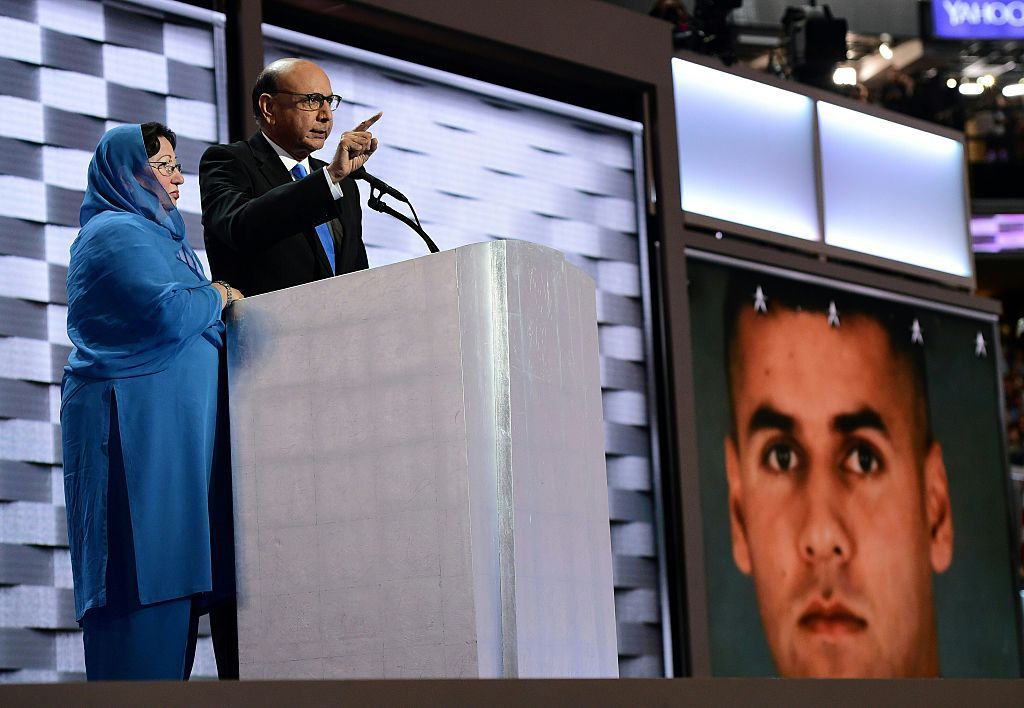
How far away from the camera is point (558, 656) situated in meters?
2.83

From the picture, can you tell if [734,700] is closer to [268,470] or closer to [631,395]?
[268,470]

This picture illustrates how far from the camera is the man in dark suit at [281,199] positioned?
120 inches

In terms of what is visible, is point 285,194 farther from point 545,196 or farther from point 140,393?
point 545,196

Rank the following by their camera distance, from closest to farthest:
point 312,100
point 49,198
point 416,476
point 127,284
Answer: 1. point 416,476
2. point 127,284
3. point 312,100
4. point 49,198

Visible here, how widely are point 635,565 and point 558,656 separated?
336 cm

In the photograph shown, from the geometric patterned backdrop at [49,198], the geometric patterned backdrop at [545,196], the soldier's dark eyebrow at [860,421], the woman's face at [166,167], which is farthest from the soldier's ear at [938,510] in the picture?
the woman's face at [166,167]

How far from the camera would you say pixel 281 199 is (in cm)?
303

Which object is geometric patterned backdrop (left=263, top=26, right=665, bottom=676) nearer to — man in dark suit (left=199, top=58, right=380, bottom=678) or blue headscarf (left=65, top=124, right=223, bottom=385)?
man in dark suit (left=199, top=58, right=380, bottom=678)

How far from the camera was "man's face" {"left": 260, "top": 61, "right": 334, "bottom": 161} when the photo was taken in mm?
3297

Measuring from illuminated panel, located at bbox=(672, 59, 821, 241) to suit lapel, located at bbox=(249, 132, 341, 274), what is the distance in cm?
358

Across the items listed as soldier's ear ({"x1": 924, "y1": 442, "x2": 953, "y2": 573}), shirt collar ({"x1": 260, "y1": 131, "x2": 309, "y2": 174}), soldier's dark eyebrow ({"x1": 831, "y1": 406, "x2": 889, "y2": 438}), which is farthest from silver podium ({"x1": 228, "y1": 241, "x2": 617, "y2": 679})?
soldier's ear ({"x1": 924, "y1": 442, "x2": 953, "y2": 573})

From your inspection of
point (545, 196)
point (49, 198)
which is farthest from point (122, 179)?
point (545, 196)

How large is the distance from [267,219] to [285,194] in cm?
6

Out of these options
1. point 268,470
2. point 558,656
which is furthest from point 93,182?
point 558,656
